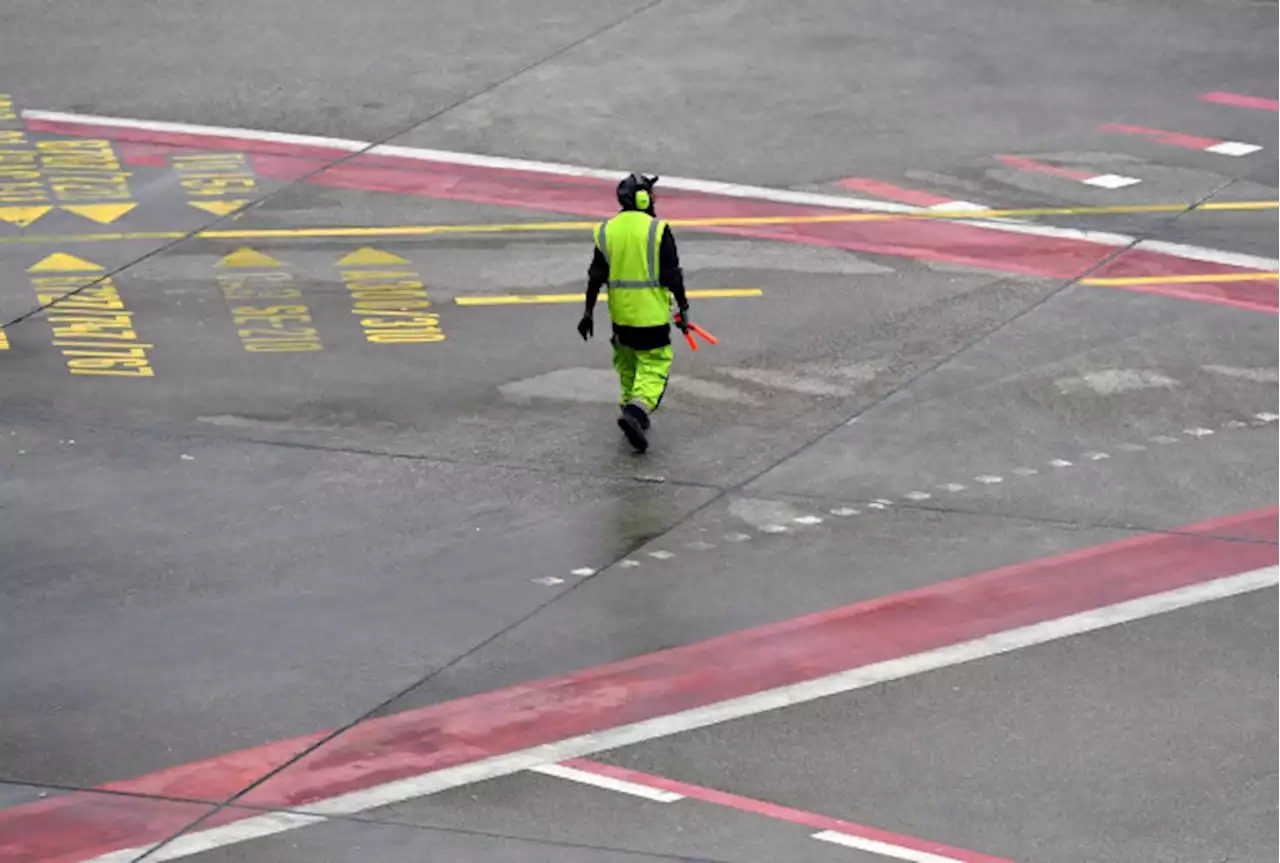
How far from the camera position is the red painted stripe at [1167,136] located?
886 inches

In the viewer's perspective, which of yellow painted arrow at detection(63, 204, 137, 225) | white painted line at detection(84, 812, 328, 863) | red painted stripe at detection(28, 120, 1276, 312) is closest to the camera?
white painted line at detection(84, 812, 328, 863)

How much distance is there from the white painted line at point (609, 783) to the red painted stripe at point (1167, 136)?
1241 cm

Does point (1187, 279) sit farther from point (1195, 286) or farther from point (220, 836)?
point (220, 836)

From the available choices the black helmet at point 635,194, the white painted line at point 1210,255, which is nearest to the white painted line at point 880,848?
the black helmet at point 635,194

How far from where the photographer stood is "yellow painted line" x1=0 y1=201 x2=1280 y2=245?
67.2 feet

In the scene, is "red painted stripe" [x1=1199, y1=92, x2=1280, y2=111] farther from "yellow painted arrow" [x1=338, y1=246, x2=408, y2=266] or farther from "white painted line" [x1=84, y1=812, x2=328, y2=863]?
"white painted line" [x1=84, y1=812, x2=328, y2=863]

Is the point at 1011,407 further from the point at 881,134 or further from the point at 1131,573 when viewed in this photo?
the point at 881,134

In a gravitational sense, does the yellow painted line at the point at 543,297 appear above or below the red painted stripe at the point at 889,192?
above

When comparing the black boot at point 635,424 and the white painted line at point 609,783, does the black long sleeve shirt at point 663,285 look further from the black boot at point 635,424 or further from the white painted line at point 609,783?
the white painted line at point 609,783

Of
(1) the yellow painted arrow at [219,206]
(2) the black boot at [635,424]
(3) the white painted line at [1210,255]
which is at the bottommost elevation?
A: (3) the white painted line at [1210,255]

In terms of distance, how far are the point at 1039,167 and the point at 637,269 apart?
699cm

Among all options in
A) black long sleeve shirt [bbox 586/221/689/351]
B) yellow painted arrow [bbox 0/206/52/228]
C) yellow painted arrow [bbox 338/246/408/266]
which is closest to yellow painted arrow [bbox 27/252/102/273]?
yellow painted arrow [bbox 0/206/52/228]

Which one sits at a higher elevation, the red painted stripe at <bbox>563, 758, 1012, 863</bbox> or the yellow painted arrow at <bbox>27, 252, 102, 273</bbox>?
the yellow painted arrow at <bbox>27, 252, 102, 273</bbox>

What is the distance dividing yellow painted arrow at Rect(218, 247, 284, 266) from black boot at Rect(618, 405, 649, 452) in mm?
4830
